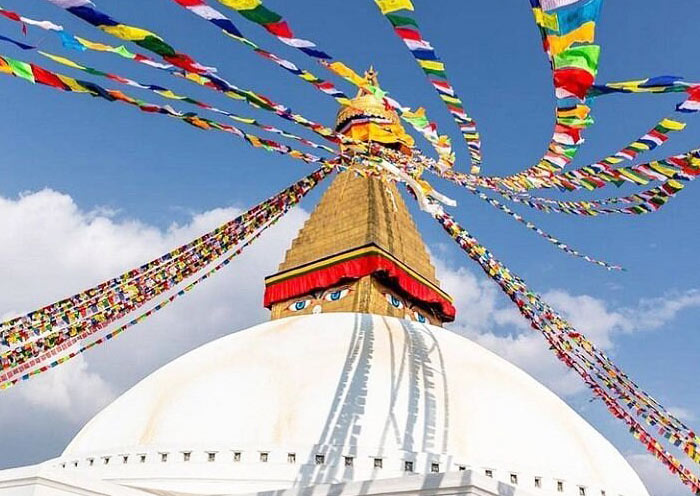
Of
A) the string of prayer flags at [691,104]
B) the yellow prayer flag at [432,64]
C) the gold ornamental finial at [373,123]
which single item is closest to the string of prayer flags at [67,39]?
the yellow prayer flag at [432,64]

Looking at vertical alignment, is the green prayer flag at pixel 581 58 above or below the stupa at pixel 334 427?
above

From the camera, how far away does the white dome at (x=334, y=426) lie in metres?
7.79

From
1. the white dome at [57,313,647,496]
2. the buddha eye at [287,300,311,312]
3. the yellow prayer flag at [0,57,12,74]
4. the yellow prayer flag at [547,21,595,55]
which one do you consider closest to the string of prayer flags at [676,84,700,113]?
the yellow prayer flag at [547,21,595,55]

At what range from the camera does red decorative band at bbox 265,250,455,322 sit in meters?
12.7

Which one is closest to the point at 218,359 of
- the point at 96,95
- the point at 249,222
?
the point at 249,222

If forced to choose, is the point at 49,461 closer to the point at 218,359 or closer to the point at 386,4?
the point at 218,359

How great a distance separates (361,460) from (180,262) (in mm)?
4369

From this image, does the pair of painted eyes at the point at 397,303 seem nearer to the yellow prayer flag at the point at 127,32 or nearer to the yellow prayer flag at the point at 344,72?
the yellow prayer flag at the point at 344,72

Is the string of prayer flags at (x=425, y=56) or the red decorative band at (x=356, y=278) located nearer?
the string of prayer flags at (x=425, y=56)

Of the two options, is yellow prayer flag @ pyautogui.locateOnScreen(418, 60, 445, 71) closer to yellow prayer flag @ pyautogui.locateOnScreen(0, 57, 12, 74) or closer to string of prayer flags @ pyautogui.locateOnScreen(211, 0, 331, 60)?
string of prayer flags @ pyautogui.locateOnScreen(211, 0, 331, 60)

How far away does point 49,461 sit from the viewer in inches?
378

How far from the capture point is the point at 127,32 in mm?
4199

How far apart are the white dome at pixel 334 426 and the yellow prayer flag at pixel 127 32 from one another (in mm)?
5123

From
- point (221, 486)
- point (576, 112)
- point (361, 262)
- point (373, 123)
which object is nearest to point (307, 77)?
point (576, 112)
